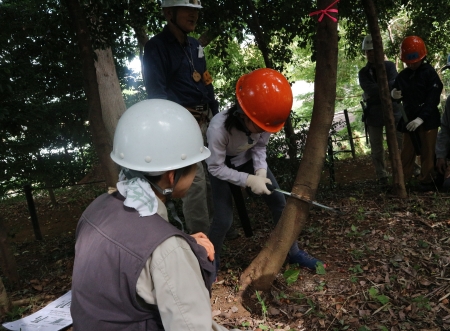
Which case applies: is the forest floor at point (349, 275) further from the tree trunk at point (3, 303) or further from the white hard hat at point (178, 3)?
the white hard hat at point (178, 3)

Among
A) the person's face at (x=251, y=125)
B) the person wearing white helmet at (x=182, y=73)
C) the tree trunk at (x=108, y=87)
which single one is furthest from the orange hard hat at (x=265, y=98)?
the tree trunk at (x=108, y=87)

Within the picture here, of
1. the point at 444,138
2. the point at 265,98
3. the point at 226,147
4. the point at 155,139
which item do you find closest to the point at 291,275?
the point at 226,147

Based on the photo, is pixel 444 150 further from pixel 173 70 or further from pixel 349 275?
pixel 173 70

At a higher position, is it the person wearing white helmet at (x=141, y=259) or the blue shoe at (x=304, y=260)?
the person wearing white helmet at (x=141, y=259)

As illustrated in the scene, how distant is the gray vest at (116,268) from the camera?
130 centimetres

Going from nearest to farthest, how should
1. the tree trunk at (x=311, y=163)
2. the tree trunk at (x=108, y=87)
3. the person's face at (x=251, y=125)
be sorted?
the tree trunk at (x=311, y=163), the person's face at (x=251, y=125), the tree trunk at (x=108, y=87)

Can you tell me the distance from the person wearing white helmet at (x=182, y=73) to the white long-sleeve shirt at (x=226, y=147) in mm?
492

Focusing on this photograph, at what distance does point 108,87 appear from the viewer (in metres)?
7.82

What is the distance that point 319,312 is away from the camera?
2684 mm

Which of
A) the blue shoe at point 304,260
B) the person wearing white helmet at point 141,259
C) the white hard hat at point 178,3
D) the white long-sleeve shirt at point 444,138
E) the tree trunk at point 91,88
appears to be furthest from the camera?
the white long-sleeve shirt at point 444,138

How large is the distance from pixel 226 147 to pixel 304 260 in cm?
111

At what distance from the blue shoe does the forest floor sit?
5 cm

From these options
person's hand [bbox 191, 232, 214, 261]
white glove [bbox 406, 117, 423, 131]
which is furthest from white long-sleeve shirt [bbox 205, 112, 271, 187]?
white glove [bbox 406, 117, 423, 131]

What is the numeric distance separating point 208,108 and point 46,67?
2629 mm
